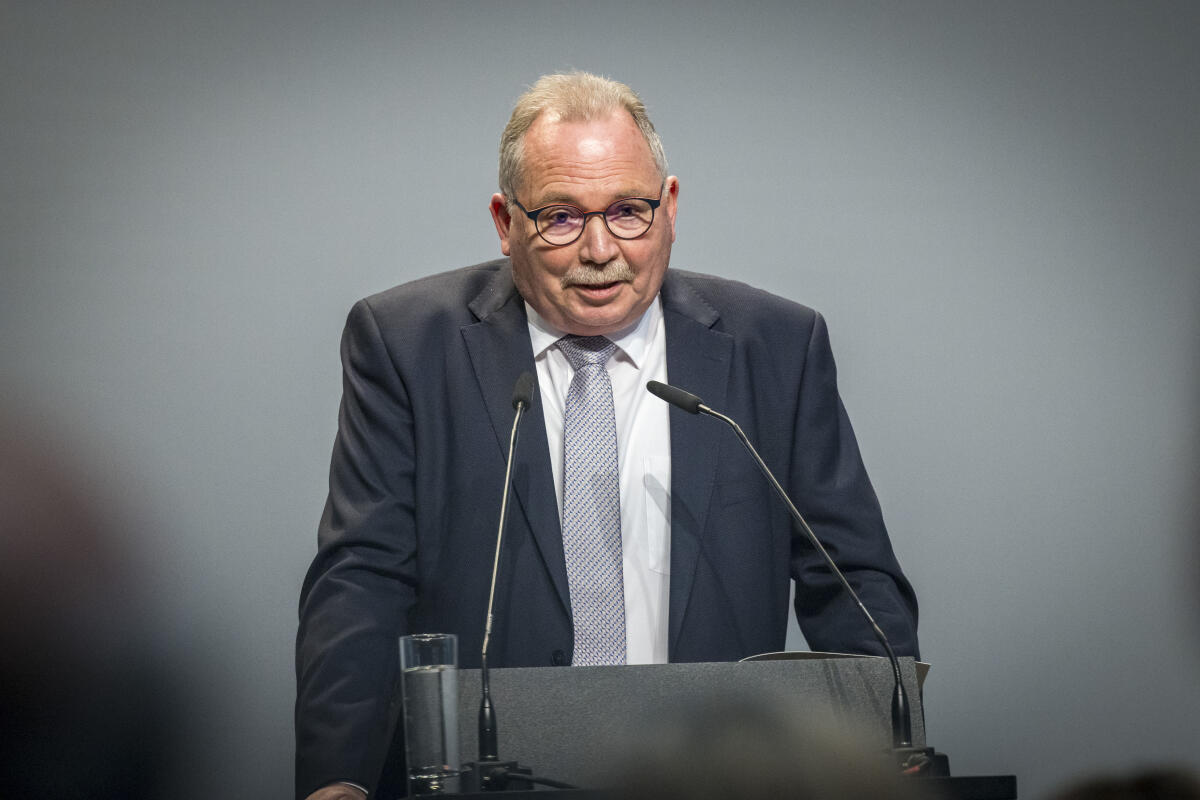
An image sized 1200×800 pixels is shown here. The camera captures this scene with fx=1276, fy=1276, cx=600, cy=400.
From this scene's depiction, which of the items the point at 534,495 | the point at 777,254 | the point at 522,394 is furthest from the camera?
the point at 777,254

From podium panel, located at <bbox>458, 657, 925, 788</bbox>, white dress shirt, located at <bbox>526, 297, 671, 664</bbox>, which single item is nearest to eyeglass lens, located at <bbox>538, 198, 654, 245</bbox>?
white dress shirt, located at <bbox>526, 297, 671, 664</bbox>

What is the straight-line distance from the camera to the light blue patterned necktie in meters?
2.24

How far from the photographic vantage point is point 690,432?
235 cm

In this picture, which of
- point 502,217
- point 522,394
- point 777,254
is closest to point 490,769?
point 522,394

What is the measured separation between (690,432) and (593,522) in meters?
0.25

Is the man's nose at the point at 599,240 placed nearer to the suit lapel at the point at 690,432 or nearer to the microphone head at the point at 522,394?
the suit lapel at the point at 690,432

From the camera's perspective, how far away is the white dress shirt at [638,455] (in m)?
2.29

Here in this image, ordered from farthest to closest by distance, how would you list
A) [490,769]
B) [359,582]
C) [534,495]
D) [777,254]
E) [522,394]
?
[777,254] → [534,495] → [359,582] → [522,394] → [490,769]

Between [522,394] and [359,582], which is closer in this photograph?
[522,394]

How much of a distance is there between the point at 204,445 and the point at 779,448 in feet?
4.31

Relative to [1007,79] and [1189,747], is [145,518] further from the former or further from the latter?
[1189,747]

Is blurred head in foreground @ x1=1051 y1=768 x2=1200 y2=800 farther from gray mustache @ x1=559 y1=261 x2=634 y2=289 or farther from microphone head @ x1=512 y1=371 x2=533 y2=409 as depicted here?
gray mustache @ x1=559 y1=261 x2=634 y2=289

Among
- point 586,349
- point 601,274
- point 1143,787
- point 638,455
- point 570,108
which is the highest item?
point 570,108

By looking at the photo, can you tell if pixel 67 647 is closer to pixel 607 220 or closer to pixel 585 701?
pixel 607 220
